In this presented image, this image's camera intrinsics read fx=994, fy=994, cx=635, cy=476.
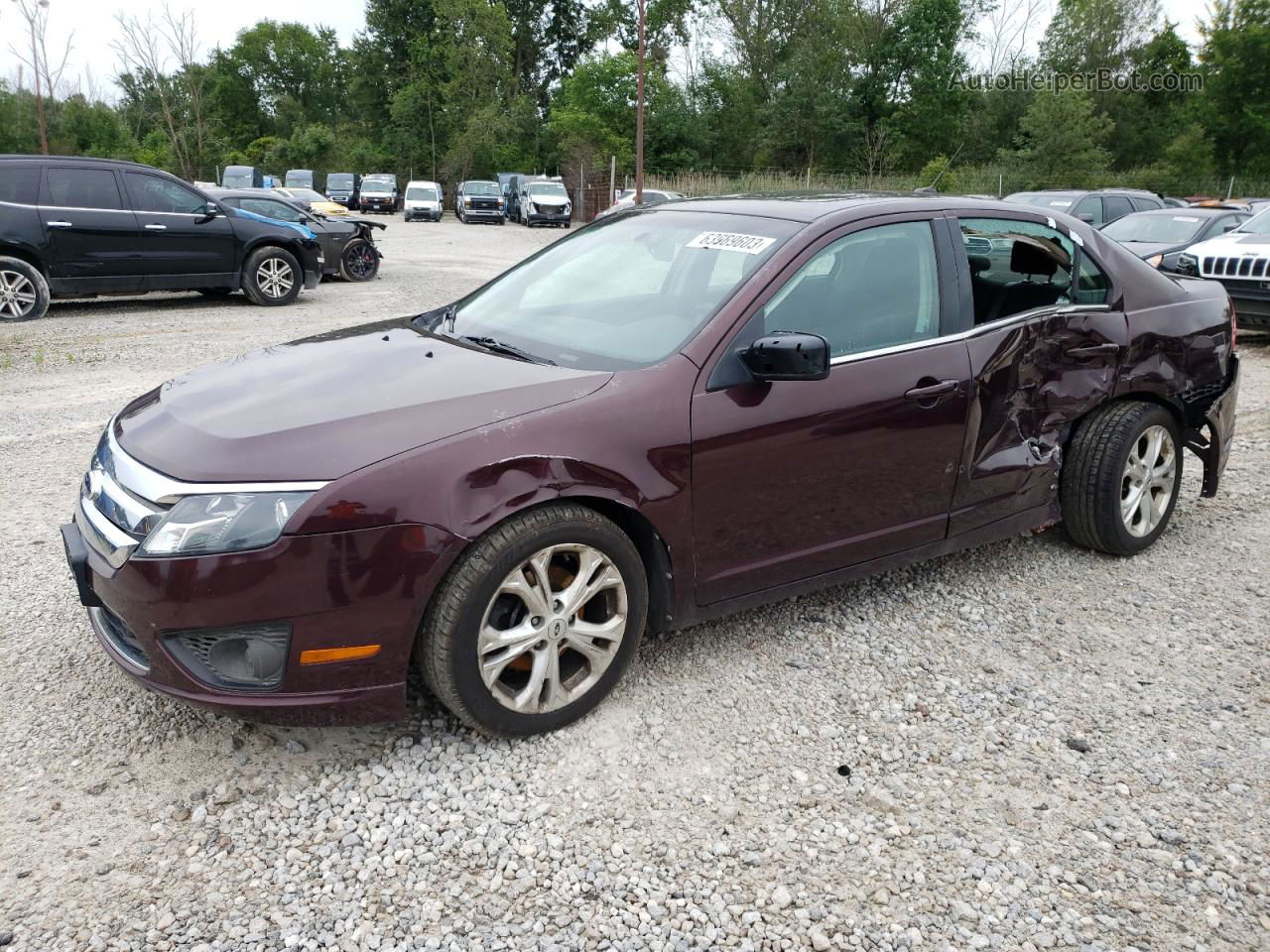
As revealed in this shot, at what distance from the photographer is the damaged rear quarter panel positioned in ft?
12.5

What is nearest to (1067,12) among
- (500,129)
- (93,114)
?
(500,129)

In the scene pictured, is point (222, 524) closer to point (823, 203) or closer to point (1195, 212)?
point (823, 203)

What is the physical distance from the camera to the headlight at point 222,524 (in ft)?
8.34

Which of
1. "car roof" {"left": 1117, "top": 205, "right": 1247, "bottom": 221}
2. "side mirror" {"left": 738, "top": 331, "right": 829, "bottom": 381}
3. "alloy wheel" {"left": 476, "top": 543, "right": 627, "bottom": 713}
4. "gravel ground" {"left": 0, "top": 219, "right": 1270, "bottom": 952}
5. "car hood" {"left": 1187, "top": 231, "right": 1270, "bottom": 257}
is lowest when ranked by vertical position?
"gravel ground" {"left": 0, "top": 219, "right": 1270, "bottom": 952}

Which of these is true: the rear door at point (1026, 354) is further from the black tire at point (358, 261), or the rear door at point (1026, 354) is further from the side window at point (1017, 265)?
the black tire at point (358, 261)

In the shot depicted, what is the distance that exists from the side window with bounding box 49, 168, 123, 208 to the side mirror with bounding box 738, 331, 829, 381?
10502 millimetres

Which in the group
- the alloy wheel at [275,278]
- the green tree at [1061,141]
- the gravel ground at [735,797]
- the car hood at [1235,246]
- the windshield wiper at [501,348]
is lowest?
the gravel ground at [735,797]

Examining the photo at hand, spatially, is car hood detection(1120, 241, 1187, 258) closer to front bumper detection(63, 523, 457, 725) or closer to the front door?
the front door

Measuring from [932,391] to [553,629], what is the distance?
1.67 m

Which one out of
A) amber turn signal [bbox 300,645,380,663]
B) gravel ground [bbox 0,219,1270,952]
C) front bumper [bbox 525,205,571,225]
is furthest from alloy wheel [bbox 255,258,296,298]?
front bumper [bbox 525,205,571,225]

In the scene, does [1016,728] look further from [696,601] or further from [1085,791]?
[696,601]

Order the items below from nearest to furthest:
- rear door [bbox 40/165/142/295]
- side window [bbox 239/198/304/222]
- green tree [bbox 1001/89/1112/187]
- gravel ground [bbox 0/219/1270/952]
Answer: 1. gravel ground [bbox 0/219/1270/952]
2. rear door [bbox 40/165/142/295]
3. side window [bbox 239/198/304/222]
4. green tree [bbox 1001/89/1112/187]

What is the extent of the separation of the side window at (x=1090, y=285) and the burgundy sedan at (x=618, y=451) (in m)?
0.02
